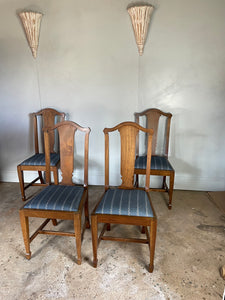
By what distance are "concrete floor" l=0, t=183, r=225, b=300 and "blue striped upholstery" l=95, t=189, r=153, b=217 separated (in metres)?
0.46

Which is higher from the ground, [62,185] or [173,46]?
[173,46]

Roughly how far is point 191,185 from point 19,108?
2.50 m

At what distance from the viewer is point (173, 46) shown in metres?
2.39

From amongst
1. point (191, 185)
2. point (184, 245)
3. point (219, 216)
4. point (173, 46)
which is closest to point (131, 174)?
point (184, 245)

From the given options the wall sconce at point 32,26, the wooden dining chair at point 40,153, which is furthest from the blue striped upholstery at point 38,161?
the wall sconce at point 32,26

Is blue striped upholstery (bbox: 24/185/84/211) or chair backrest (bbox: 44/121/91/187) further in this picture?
chair backrest (bbox: 44/121/91/187)

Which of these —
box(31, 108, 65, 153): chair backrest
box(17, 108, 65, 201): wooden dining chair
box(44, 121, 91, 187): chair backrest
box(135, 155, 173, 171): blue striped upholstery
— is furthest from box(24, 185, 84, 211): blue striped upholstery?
box(31, 108, 65, 153): chair backrest

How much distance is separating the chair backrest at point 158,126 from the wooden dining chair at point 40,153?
1.04 m

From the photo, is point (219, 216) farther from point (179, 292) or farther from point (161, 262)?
point (179, 292)

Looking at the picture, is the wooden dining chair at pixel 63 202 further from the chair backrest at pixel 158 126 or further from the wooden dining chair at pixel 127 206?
the chair backrest at pixel 158 126

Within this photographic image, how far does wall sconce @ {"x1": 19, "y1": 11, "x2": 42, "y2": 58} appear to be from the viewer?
239 centimetres

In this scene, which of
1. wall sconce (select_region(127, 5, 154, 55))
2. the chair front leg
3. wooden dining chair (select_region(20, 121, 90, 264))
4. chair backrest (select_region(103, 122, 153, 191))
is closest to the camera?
wooden dining chair (select_region(20, 121, 90, 264))

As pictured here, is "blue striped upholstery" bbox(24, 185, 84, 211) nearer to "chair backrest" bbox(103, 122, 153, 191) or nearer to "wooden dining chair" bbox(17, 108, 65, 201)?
"chair backrest" bbox(103, 122, 153, 191)

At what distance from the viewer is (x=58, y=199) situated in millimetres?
1633
